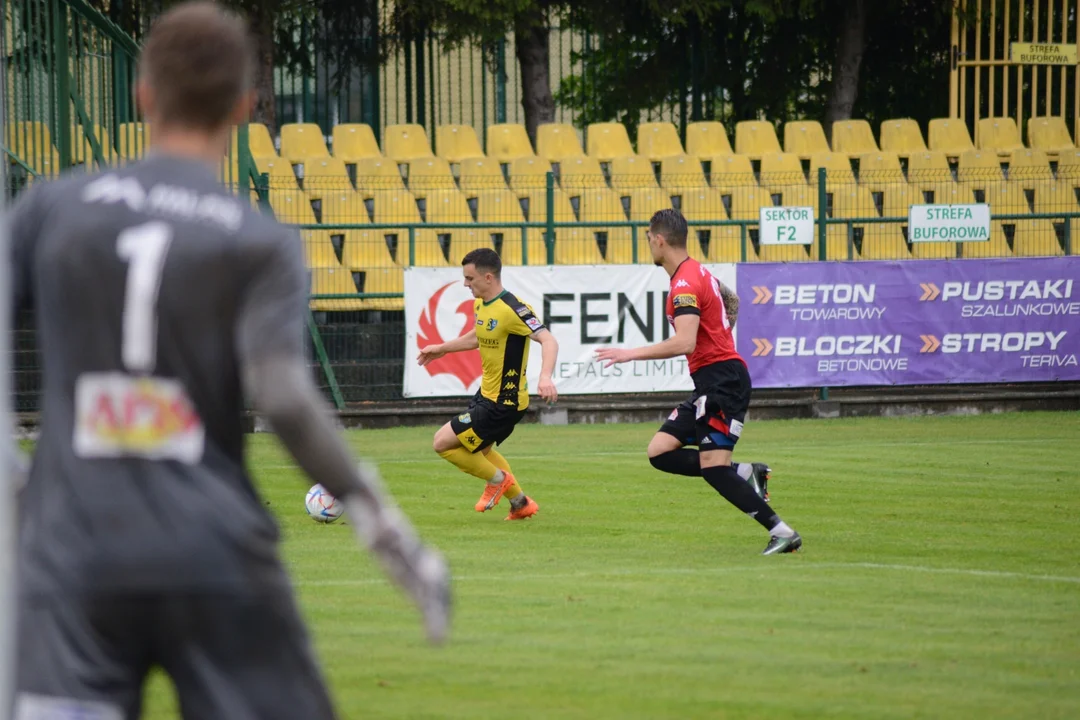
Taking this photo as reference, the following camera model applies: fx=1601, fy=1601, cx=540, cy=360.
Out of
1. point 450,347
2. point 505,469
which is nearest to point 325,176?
point 450,347

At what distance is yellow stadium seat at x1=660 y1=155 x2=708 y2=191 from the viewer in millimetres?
24027

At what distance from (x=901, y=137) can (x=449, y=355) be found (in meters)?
11.1

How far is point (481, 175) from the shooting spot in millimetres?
23672

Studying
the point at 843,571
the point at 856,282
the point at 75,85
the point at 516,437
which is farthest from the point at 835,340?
the point at 843,571

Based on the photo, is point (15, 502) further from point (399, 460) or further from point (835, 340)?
point (835, 340)

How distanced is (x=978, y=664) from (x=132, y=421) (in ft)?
15.2

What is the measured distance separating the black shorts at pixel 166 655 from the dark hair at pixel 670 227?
7.13m

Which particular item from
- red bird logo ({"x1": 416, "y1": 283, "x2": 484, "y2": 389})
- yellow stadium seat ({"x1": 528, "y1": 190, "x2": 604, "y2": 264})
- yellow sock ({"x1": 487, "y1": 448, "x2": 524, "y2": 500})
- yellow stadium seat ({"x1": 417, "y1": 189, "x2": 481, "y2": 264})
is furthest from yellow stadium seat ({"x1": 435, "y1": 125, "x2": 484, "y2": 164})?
yellow sock ({"x1": 487, "y1": 448, "x2": 524, "y2": 500})

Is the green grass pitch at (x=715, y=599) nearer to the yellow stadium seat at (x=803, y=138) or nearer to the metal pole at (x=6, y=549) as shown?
the metal pole at (x=6, y=549)

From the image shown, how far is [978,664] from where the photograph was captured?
6.64 meters

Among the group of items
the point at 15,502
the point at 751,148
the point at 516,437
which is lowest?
the point at 516,437

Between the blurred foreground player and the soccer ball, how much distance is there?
804 cm

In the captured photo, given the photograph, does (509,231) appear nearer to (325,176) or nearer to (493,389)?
(325,176)

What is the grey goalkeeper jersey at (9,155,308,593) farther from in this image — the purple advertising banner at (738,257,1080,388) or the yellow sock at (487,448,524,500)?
the purple advertising banner at (738,257,1080,388)
